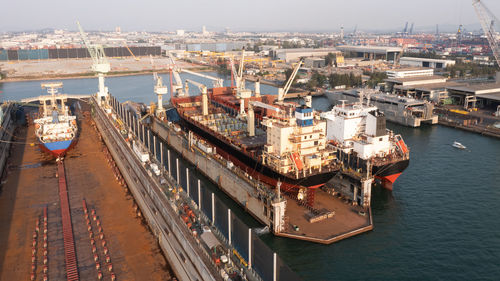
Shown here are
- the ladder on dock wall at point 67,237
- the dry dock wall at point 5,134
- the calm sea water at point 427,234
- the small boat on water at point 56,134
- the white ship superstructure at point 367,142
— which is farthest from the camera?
the small boat on water at point 56,134

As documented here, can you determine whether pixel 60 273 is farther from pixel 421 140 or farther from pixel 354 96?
pixel 354 96

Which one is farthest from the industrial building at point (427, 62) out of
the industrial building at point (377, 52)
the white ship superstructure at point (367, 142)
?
the white ship superstructure at point (367, 142)

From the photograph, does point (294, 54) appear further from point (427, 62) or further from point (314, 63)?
point (427, 62)

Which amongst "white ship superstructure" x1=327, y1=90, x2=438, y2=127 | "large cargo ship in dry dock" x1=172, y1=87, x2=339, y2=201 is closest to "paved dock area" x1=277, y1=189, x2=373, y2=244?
"large cargo ship in dry dock" x1=172, y1=87, x2=339, y2=201

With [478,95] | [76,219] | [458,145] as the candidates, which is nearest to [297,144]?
[76,219]

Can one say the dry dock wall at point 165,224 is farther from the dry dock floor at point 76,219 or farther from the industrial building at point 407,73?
the industrial building at point 407,73

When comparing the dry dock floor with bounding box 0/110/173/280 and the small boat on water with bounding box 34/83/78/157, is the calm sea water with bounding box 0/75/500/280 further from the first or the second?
the small boat on water with bounding box 34/83/78/157
